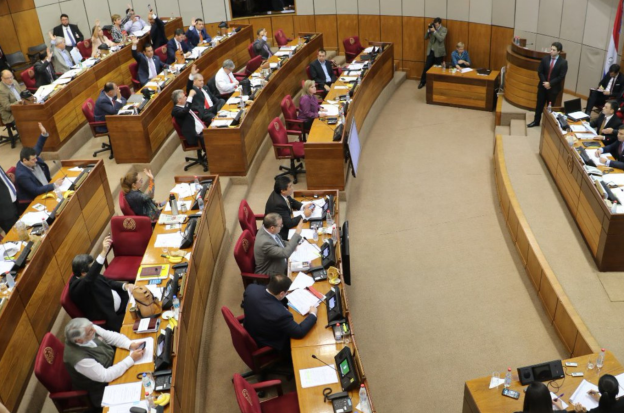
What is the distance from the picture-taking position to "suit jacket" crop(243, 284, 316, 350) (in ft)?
16.7

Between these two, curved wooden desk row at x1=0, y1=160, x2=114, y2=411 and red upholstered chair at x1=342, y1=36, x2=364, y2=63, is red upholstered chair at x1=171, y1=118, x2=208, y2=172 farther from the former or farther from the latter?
red upholstered chair at x1=342, y1=36, x2=364, y2=63

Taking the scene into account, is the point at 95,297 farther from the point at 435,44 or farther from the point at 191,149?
the point at 435,44

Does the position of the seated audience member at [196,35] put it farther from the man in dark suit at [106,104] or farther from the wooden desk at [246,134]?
the man in dark suit at [106,104]

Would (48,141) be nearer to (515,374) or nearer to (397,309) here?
(397,309)

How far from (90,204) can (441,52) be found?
9171 millimetres

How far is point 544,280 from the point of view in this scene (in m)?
6.59

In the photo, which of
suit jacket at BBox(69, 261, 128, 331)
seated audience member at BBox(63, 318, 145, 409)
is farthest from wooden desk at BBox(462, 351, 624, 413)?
suit jacket at BBox(69, 261, 128, 331)

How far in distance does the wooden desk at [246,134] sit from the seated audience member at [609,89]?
545 cm

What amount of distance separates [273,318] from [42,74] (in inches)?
323

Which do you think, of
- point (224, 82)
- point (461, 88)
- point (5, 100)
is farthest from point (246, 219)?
point (461, 88)

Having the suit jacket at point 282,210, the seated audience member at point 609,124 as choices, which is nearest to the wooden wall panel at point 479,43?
the seated audience member at point 609,124

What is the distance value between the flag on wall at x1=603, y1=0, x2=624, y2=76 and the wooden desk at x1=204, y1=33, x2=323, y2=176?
19.6 feet

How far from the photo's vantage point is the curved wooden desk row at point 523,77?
1091 cm

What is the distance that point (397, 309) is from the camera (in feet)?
22.3
